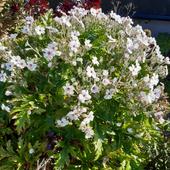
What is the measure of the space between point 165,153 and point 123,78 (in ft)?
3.32

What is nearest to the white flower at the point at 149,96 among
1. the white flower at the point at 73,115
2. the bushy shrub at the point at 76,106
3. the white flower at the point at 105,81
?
the bushy shrub at the point at 76,106

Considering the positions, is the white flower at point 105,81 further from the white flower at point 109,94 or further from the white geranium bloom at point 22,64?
the white geranium bloom at point 22,64

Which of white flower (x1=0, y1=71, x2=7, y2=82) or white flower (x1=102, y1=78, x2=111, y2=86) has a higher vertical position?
white flower (x1=0, y1=71, x2=7, y2=82)

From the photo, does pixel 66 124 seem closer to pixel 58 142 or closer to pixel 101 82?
pixel 58 142

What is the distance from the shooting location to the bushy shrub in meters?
3.82

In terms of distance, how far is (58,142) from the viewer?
151 inches

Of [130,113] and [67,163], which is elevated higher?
[130,113]

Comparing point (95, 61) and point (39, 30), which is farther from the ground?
point (39, 30)

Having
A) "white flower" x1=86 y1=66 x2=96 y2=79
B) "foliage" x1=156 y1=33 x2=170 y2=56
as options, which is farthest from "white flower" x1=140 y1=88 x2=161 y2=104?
"foliage" x1=156 y1=33 x2=170 y2=56

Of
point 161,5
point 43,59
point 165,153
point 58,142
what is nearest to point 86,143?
point 58,142

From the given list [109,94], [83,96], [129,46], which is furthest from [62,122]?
[129,46]

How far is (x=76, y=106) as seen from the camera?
12.3 ft

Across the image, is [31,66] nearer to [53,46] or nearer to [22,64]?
[22,64]

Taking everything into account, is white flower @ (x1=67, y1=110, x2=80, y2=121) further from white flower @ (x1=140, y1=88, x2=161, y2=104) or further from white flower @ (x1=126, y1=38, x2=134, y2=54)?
white flower @ (x1=126, y1=38, x2=134, y2=54)
